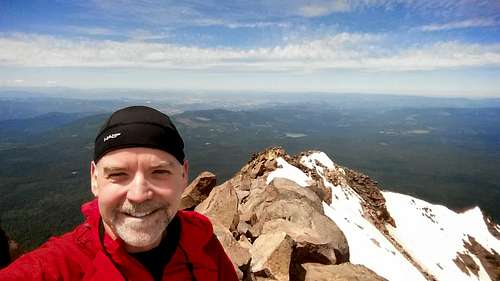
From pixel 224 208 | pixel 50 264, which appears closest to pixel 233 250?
pixel 224 208

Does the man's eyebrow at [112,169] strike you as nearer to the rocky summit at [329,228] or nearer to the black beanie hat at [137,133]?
the black beanie hat at [137,133]

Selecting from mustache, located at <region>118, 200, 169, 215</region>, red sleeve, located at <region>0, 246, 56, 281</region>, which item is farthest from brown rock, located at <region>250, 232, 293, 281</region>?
red sleeve, located at <region>0, 246, 56, 281</region>

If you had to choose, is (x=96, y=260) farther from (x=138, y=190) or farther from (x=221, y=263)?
(x=221, y=263)

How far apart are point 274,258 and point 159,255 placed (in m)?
10.6

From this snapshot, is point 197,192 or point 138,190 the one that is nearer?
point 138,190

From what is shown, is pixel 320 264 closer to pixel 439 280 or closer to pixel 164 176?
pixel 164 176

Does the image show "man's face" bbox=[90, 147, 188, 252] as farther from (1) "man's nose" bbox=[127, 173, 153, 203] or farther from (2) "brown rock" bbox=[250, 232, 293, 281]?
(2) "brown rock" bbox=[250, 232, 293, 281]

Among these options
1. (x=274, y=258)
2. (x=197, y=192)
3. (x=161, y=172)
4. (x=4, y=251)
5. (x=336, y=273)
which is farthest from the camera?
(x=197, y=192)

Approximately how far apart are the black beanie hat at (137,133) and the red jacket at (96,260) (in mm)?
1105

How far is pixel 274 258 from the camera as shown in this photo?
49.2 ft

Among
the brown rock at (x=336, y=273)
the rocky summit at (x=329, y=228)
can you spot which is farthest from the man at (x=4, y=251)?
the brown rock at (x=336, y=273)

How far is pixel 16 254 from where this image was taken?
19.0m

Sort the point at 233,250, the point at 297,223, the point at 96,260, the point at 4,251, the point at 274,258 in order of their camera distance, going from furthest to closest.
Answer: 1. the point at 297,223
2. the point at 4,251
3. the point at 274,258
4. the point at 233,250
5. the point at 96,260

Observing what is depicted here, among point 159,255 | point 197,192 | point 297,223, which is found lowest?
point 297,223
